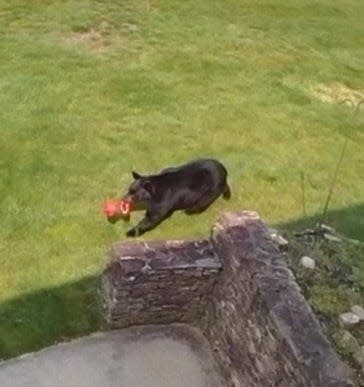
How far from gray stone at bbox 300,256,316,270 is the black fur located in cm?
132

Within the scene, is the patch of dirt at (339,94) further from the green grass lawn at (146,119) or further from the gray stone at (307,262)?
the gray stone at (307,262)

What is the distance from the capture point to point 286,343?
6.00m

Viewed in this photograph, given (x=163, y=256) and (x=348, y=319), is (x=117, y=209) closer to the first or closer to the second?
(x=163, y=256)

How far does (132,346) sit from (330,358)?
163 centimetres

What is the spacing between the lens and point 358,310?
669 centimetres

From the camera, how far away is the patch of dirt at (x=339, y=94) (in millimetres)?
10383

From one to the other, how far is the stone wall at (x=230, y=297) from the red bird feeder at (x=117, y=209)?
0.91 metres

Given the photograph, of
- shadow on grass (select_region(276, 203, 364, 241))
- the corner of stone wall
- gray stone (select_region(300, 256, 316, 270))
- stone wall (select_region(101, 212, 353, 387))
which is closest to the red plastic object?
stone wall (select_region(101, 212, 353, 387))

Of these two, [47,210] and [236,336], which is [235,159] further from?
[236,336]

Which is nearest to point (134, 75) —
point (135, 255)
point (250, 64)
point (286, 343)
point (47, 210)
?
point (250, 64)

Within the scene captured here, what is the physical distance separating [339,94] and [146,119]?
230 centimetres

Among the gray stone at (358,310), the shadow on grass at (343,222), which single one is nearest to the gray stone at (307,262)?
the gray stone at (358,310)

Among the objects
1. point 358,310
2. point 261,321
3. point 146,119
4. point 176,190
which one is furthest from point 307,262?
point 146,119

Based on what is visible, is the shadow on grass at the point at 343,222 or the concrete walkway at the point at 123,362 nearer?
the concrete walkway at the point at 123,362
